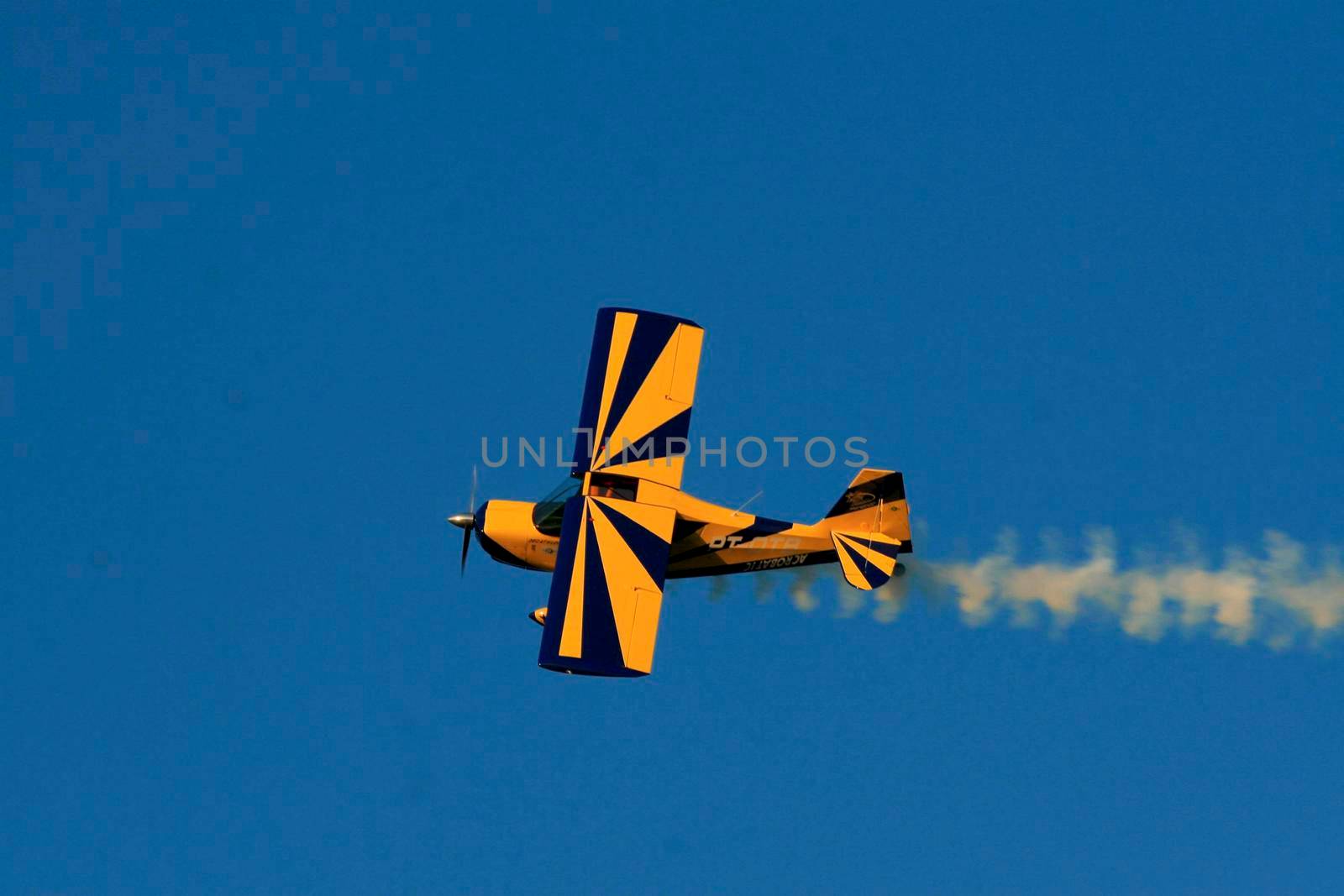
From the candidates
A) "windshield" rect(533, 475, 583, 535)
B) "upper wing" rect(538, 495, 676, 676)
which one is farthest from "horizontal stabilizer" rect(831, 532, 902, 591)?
"windshield" rect(533, 475, 583, 535)

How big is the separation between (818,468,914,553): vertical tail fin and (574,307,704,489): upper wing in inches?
126

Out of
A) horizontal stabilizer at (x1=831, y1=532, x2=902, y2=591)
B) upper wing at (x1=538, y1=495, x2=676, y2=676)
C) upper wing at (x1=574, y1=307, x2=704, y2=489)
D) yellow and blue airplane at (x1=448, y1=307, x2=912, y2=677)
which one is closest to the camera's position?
upper wing at (x1=538, y1=495, x2=676, y2=676)

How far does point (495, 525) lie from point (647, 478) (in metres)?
3.06

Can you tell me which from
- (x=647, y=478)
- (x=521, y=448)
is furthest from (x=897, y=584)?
(x=521, y=448)

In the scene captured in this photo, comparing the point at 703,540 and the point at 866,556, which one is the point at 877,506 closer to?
the point at 866,556

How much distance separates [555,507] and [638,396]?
2627 millimetres

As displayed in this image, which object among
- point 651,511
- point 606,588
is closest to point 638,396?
point 651,511

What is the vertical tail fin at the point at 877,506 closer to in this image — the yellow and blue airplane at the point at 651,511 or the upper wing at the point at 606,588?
the yellow and blue airplane at the point at 651,511

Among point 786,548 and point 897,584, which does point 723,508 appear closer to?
point 786,548

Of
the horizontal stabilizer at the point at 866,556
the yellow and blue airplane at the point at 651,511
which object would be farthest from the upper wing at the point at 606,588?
the horizontal stabilizer at the point at 866,556

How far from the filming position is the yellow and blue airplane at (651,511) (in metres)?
33.5

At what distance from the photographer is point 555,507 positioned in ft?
114

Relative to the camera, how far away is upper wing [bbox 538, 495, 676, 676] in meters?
31.7

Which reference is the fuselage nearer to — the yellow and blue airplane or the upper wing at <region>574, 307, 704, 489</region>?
the yellow and blue airplane
